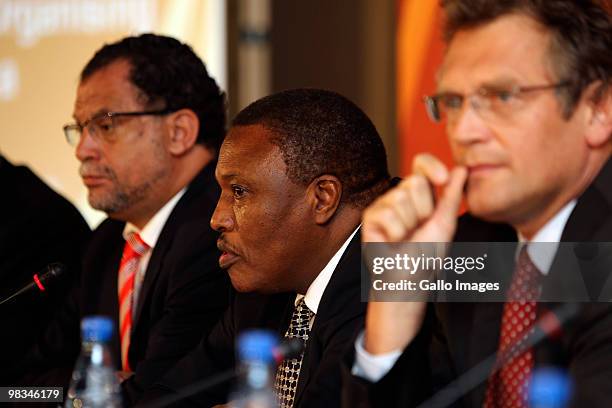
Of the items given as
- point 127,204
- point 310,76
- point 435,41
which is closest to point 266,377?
point 127,204

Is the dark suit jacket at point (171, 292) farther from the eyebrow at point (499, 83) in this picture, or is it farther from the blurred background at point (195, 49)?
the blurred background at point (195, 49)

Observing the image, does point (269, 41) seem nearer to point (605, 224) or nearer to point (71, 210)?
point (71, 210)

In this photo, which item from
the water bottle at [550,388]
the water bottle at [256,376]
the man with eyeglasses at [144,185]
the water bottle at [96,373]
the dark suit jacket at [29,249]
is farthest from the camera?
the dark suit jacket at [29,249]

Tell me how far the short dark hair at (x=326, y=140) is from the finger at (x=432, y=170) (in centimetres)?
43

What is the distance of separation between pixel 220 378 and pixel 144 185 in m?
0.71

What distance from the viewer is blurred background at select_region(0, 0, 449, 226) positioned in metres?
4.28

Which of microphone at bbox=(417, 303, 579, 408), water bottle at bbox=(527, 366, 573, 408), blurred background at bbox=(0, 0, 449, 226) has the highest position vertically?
blurred background at bbox=(0, 0, 449, 226)

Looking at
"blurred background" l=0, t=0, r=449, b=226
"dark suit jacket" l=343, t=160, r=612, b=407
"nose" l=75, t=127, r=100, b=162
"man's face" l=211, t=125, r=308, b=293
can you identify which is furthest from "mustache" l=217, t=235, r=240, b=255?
"blurred background" l=0, t=0, r=449, b=226

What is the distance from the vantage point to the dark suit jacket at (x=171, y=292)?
251 cm

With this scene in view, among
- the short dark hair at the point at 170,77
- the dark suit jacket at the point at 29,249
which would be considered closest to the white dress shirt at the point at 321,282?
the short dark hair at the point at 170,77

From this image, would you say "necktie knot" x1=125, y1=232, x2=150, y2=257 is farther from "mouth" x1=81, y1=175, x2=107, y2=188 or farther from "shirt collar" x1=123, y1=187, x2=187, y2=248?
"mouth" x1=81, y1=175, x2=107, y2=188

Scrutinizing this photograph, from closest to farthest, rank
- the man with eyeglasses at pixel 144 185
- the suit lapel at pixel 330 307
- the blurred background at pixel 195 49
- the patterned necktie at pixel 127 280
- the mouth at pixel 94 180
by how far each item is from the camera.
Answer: the suit lapel at pixel 330 307 < the man with eyeglasses at pixel 144 185 < the patterned necktie at pixel 127 280 < the mouth at pixel 94 180 < the blurred background at pixel 195 49

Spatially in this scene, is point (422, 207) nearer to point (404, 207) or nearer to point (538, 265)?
point (404, 207)

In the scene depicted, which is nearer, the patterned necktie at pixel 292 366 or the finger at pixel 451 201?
the finger at pixel 451 201
